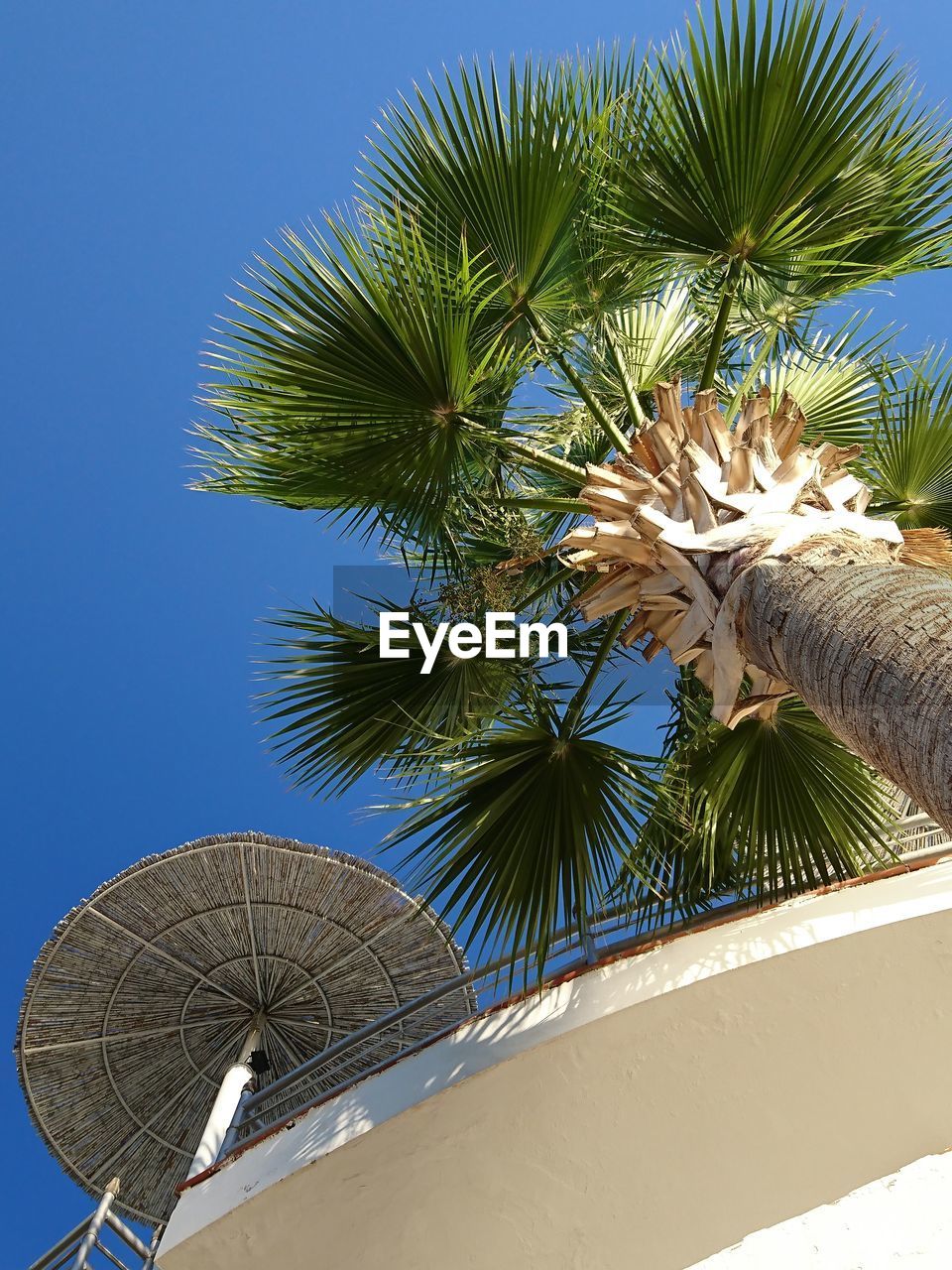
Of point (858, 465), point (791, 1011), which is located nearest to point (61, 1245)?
point (791, 1011)

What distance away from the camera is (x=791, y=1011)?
4098 millimetres

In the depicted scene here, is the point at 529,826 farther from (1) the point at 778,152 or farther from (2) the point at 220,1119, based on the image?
(1) the point at 778,152

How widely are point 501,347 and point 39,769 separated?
41.7 feet

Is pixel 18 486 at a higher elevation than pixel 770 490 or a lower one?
higher

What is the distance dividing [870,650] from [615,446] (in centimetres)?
235

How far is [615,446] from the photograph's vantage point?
4.80m

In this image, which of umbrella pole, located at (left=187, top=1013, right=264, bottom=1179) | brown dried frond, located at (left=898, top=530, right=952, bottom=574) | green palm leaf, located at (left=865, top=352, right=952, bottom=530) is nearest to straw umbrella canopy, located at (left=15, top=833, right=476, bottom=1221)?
umbrella pole, located at (left=187, top=1013, right=264, bottom=1179)

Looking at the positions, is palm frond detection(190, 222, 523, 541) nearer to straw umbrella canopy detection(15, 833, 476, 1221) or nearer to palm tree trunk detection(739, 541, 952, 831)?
palm tree trunk detection(739, 541, 952, 831)

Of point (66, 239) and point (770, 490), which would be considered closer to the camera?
point (770, 490)

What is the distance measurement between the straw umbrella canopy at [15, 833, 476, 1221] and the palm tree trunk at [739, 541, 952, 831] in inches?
191

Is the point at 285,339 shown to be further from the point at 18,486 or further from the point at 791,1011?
the point at 18,486

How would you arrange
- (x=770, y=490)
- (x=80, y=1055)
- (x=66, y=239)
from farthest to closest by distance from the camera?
(x=66, y=239)
(x=80, y=1055)
(x=770, y=490)

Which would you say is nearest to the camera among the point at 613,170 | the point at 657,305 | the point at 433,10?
the point at 613,170

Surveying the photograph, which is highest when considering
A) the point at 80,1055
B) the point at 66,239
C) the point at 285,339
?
the point at 66,239
